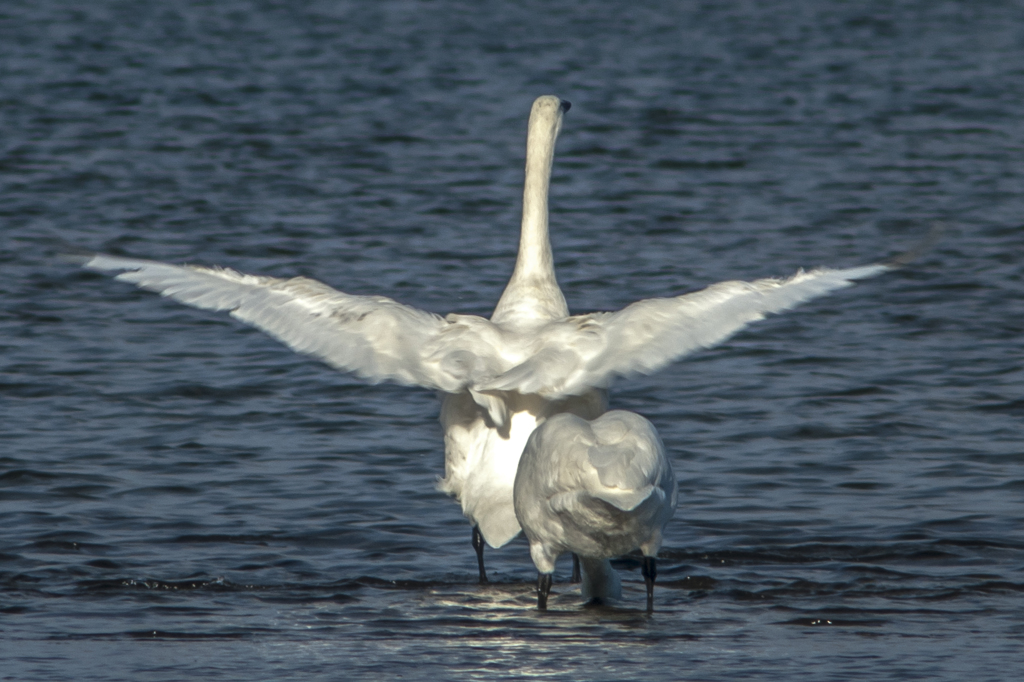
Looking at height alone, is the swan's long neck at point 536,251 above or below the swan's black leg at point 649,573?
above

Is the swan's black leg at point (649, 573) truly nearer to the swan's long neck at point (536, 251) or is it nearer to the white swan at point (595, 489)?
the white swan at point (595, 489)

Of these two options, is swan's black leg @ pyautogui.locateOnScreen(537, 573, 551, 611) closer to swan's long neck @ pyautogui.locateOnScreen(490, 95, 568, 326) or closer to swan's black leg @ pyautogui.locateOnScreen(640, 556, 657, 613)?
swan's black leg @ pyautogui.locateOnScreen(640, 556, 657, 613)

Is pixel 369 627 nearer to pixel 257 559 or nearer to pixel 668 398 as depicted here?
pixel 257 559

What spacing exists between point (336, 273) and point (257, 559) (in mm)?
5876

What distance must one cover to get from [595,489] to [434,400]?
448 cm

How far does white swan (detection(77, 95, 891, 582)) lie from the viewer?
23.4 ft

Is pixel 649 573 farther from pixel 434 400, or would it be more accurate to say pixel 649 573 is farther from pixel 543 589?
pixel 434 400

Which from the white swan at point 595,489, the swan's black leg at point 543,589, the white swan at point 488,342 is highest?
the white swan at point 488,342

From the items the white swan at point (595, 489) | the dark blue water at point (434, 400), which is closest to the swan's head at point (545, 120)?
the dark blue water at point (434, 400)

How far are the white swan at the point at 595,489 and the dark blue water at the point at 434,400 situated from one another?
1.25 ft

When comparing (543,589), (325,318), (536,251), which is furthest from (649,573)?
(536,251)

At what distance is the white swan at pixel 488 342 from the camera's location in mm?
7133

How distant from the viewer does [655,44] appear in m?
29.3

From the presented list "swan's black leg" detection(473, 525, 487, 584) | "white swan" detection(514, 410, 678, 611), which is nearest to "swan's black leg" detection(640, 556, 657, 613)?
"white swan" detection(514, 410, 678, 611)
